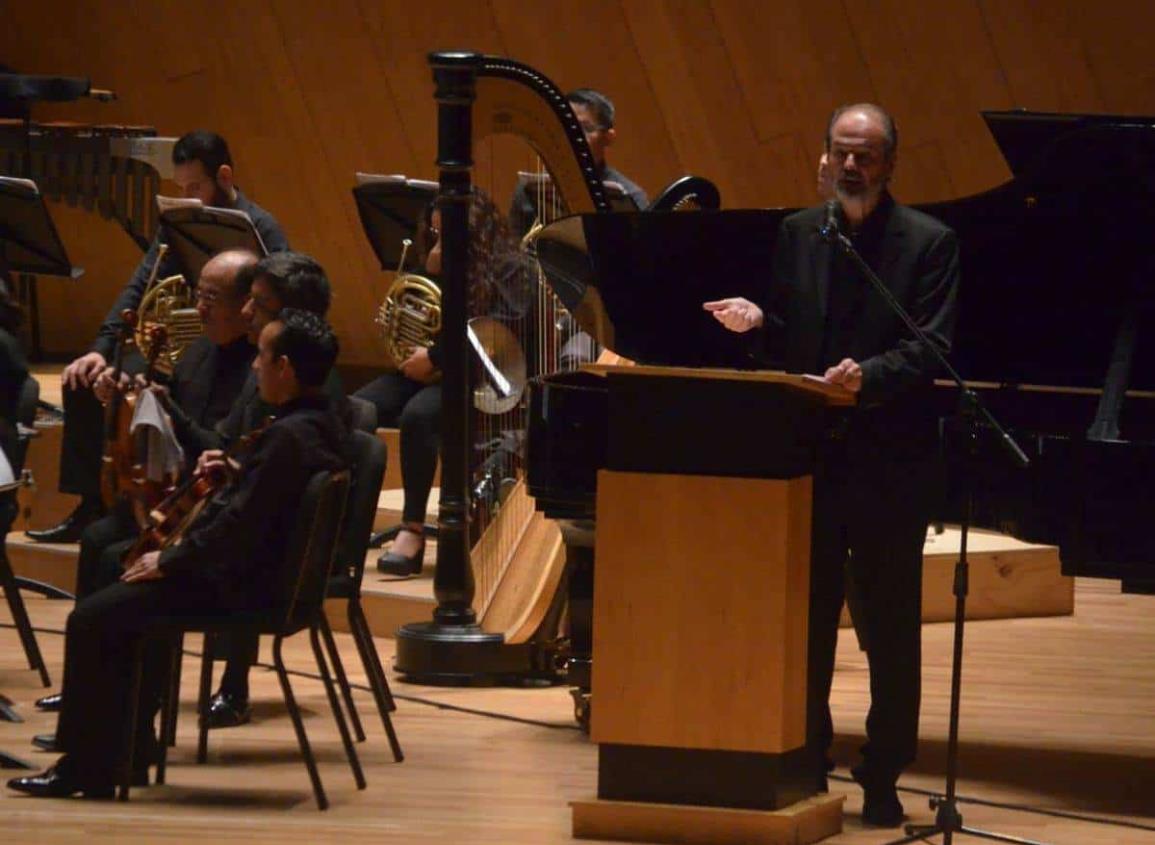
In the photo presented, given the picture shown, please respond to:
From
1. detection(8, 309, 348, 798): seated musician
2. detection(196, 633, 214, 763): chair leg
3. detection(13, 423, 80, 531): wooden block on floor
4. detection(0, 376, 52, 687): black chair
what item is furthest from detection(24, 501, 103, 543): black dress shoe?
detection(8, 309, 348, 798): seated musician

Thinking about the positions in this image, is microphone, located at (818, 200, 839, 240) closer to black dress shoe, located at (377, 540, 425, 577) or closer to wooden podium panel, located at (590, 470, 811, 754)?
wooden podium panel, located at (590, 470, 811, 754)

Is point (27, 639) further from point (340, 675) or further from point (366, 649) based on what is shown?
point (340, 675)

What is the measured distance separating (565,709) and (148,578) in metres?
1.48

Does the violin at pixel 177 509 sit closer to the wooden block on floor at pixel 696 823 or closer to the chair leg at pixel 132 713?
the chair leg at pixel 132 713

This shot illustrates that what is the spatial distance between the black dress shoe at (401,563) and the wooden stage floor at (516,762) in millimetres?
371

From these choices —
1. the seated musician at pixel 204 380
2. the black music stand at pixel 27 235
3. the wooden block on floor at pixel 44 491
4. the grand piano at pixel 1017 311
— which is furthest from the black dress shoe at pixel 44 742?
the wooden block on floor at pixel 44 491

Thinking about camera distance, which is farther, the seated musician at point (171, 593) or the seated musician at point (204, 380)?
the seated musician at point (204, 380)

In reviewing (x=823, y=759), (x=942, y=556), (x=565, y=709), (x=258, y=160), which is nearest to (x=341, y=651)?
(x=565, y=709)

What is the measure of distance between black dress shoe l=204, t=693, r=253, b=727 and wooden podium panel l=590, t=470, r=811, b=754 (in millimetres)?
1444

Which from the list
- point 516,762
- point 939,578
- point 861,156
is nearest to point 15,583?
point 516,762

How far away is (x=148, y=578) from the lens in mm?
4703

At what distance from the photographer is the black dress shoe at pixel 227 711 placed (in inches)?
218

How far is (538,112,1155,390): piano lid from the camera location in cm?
499

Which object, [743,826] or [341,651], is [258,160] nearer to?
[341,651]
